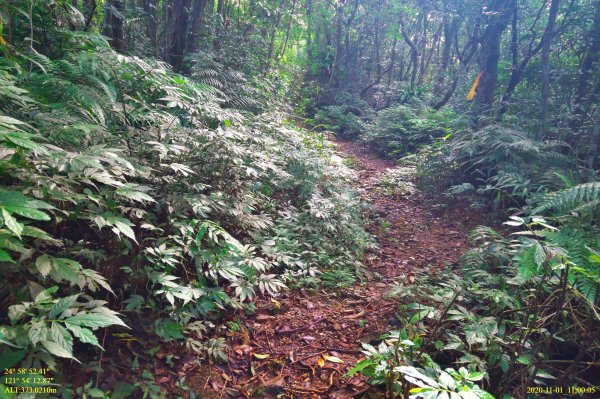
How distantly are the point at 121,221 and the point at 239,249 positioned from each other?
35.0 inches

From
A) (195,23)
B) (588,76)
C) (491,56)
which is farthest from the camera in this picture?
(491,56)

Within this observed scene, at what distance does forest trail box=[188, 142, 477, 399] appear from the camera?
7.71 ft

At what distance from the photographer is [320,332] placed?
2.97 metres

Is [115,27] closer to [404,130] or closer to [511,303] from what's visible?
[511,303]

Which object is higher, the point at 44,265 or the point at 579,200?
the point at 579,200

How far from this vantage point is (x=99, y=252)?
2.31 m

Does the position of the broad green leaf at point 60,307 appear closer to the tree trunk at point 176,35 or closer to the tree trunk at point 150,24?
the tree trunk at point 150,24

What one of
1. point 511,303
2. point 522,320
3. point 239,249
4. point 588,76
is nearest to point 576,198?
point 511,303

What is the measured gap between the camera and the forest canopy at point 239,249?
6.27 ft

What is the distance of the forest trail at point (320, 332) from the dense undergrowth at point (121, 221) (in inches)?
7.9

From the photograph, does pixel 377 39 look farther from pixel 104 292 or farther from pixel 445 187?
pixel 104 292

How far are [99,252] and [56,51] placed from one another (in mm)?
2666

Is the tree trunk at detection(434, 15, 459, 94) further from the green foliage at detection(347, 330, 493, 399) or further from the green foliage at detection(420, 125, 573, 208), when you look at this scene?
the green foliage at detection(347, 330, 493, 399)

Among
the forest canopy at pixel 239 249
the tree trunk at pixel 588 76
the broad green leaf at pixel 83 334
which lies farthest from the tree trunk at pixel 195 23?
the tree trunk at pixel 588 76
